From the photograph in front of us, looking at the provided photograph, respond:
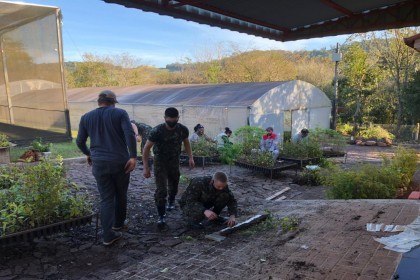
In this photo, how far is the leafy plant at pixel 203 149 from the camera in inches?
388

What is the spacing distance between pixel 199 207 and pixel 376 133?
19374 millimetres

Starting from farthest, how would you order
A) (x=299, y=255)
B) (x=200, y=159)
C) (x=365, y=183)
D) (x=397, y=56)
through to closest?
(x=397, y=56) < (x=200, y=159) < (x=365, y=183) < (x=299, y=255)

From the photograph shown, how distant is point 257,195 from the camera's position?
23.2 ft

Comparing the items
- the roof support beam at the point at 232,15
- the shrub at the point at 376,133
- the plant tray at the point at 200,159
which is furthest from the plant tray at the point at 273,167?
the shrub at the point at 376,133

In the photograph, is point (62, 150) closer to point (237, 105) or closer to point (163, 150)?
→ point (237, 105)

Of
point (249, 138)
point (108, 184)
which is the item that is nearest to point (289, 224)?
point (108, 184)

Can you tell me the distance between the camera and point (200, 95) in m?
17.4

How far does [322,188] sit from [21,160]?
7097mm

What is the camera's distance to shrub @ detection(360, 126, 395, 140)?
20547 mm

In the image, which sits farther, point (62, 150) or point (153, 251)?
point (62, 150)

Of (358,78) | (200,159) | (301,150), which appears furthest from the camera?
(358,78)

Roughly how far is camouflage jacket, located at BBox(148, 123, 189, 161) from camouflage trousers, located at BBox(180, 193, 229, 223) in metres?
0.73

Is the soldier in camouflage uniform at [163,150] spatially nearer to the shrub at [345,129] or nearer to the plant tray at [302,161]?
the plant tray at [302,161]

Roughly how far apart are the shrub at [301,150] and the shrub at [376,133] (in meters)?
12.2
